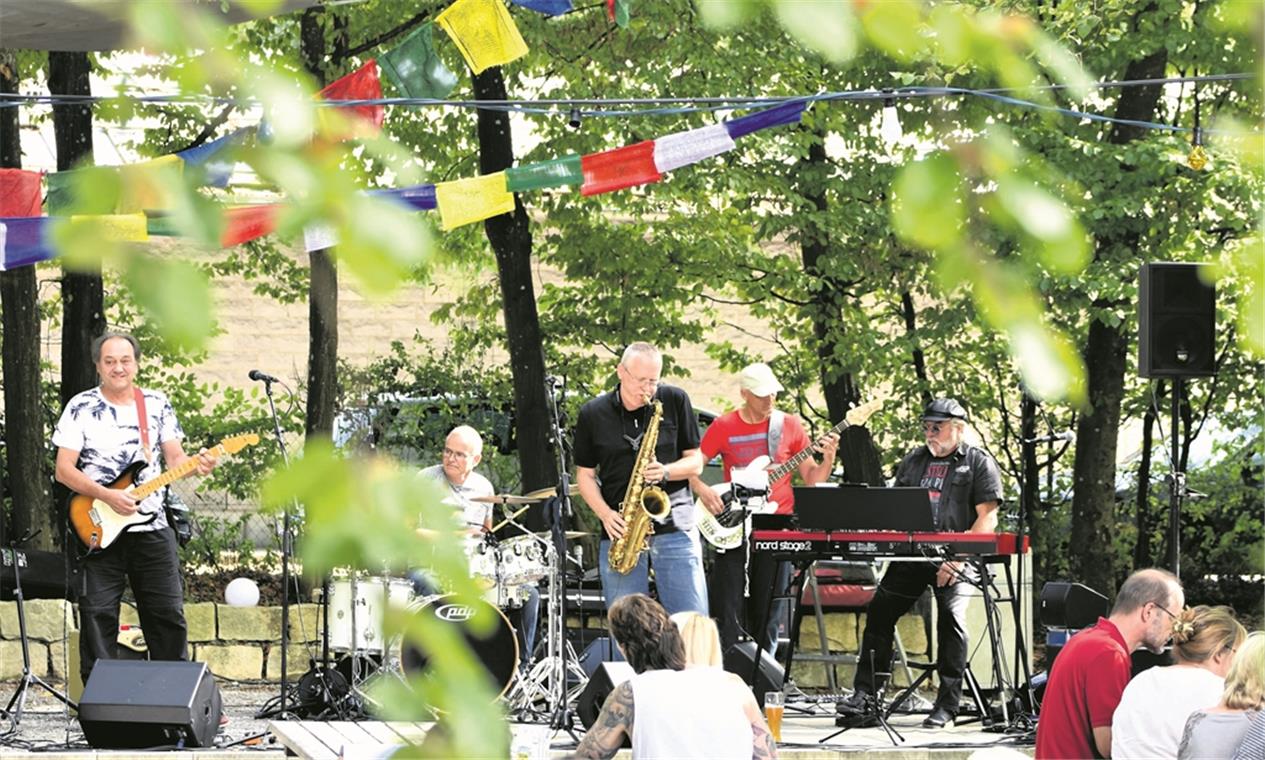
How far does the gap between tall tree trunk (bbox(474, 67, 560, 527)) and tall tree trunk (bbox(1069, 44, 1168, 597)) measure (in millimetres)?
4304

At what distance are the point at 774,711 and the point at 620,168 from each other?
3.54m

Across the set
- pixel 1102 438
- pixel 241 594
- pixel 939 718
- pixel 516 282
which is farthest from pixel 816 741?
pixel 1102 438

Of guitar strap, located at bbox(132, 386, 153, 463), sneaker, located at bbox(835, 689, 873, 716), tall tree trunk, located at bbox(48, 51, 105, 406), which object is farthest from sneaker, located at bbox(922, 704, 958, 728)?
tall tree trunk, located at bbox(48, 51, 105, 406)

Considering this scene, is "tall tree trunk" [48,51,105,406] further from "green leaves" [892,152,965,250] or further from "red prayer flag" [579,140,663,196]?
"green leaves" [892,152,965,250]

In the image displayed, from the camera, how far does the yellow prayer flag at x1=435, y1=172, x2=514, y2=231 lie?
10.4m

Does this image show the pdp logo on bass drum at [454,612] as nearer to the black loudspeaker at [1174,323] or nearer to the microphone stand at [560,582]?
the microphone stand at [560,582]

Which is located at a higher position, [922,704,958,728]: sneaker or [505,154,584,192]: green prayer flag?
[505,154,584,192]: green prayer flag

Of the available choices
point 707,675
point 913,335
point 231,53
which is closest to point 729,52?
point 913,335

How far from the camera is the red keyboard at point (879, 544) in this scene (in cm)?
853

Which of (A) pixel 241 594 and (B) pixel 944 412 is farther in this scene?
(A) pixel 241 594

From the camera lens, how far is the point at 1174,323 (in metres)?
9.34

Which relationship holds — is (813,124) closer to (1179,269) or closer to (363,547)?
(1179,269)

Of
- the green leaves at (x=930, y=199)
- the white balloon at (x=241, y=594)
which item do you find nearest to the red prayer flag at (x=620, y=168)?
the white balloon at (x=241, y=594)

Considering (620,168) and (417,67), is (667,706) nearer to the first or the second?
(620,168)
